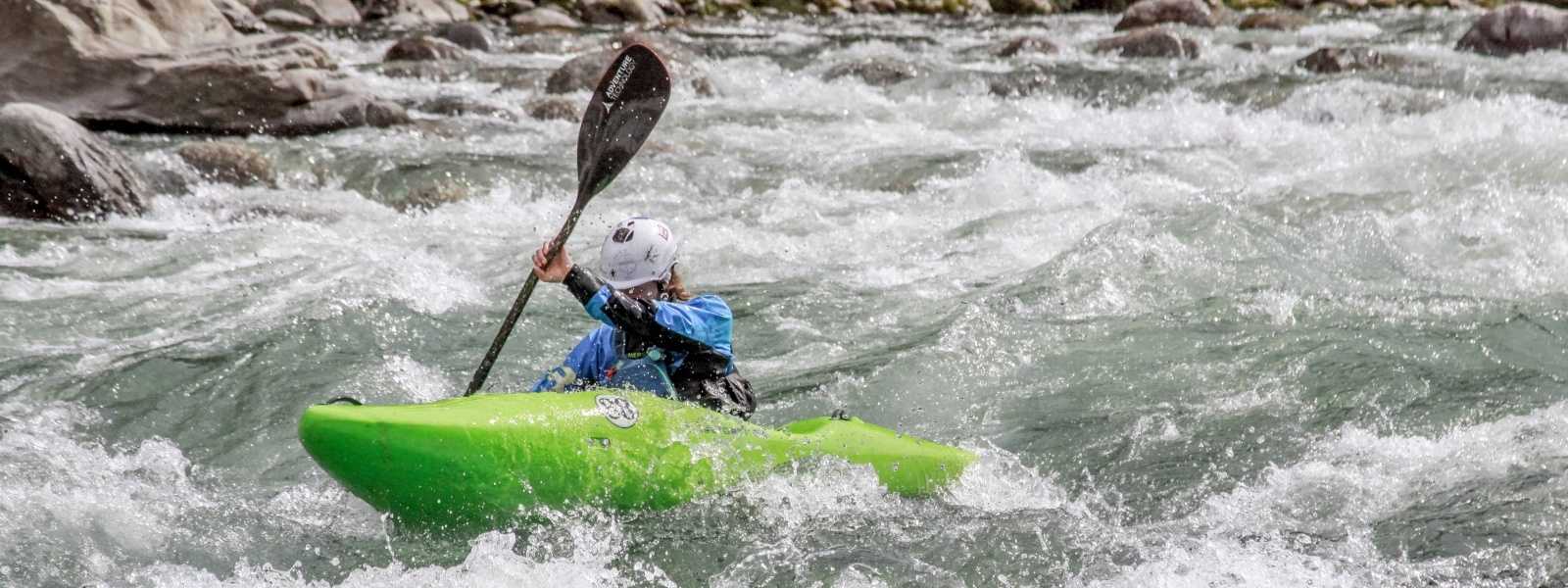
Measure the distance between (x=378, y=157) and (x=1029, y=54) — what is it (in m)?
8.44

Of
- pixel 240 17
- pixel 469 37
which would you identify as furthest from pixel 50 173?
pixel 240 17

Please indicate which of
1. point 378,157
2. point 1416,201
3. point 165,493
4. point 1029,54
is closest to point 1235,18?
point 1029,54

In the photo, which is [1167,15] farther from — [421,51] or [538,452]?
[538,452]

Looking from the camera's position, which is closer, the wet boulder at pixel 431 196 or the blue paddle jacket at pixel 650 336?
the blue paddle jacket at pixel 650 336

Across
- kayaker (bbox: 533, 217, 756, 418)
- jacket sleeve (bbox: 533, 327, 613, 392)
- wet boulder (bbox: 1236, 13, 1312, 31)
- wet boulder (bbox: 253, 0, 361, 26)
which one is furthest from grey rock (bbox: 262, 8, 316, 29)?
kayaker (bbox: 533, 217, 756, 418)

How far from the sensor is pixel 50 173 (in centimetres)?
837

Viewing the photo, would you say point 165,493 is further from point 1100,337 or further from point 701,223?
point 701,223

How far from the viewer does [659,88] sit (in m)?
5.41

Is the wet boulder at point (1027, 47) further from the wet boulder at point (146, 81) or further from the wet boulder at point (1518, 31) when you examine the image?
the wet boulder at point (146, 81)

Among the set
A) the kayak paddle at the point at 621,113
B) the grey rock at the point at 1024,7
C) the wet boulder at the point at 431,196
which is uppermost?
the kayak paddle at the point at 621,113

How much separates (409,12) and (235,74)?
423 inches

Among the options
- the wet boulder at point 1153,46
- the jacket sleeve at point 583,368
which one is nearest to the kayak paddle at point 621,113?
the jacket sleeve at point 583,368

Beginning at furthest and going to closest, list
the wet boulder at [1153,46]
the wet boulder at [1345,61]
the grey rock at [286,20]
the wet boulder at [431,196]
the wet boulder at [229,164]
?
the grey rock at [286,20]
the wet boulder at [1153,46]
the wet boulder at [1345,61]
the wet boulder at [229,164]
the wet boulder at [431,196]

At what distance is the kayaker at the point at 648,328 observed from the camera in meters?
4.41
